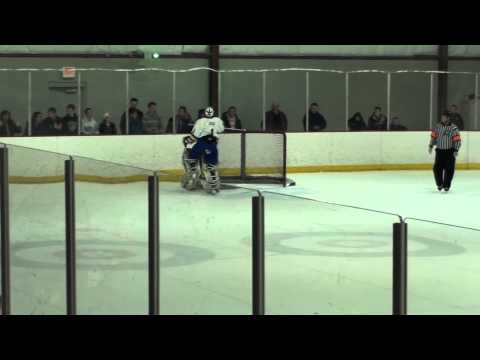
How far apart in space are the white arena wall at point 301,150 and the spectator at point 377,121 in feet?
1.30

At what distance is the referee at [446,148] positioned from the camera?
52.2ft

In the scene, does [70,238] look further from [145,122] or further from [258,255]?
[145,122]

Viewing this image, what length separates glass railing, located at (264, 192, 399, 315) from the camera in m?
4.10

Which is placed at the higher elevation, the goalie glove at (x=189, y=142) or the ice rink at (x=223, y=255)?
the goalie glove at (x=189, y=142)

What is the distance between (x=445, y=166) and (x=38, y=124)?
264 inches

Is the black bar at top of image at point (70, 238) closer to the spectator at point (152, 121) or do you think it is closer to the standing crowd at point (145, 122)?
the standing crowd at point (145, 122)

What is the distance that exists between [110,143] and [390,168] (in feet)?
18.9

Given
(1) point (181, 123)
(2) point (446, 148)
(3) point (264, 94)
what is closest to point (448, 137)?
(2) point (446, 148)

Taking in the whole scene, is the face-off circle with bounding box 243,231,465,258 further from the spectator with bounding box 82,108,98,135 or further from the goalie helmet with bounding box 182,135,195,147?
the spectator with bounding box 82,108,98,135

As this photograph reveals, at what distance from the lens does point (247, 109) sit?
68.9 feet

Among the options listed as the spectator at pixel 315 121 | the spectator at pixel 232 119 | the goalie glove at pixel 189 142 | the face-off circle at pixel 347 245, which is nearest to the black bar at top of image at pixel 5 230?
the face-off circle at pixel 347 245
